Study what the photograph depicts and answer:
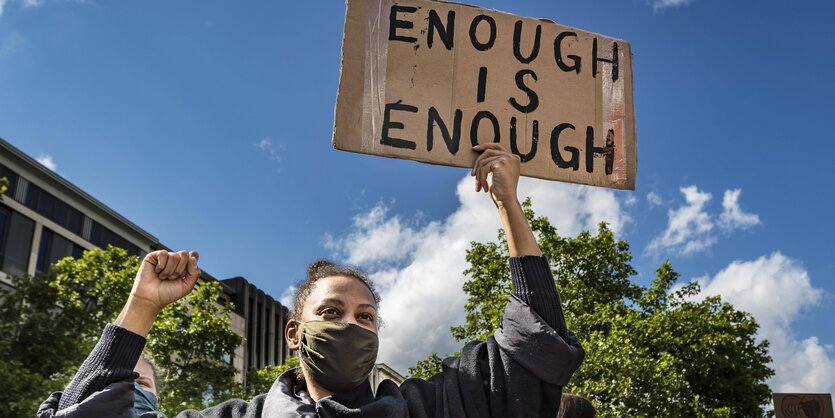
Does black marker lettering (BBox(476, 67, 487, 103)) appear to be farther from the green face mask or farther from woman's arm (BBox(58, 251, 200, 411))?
woman's arm (BBox(58, 251, 200, 411))

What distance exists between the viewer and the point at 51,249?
3750cm

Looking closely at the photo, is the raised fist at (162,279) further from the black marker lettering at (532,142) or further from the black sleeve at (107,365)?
the black marker lettering at (532,142)

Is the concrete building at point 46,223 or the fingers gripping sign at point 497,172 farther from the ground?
the concrete building at point 46,223

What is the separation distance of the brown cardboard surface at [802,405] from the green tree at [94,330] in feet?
45.7

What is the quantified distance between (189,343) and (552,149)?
778 inches

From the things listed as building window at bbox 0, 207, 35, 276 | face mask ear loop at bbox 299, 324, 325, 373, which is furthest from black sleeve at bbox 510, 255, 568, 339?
building window at bbox 0, 207, 35, 276

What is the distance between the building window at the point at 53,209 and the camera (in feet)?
120

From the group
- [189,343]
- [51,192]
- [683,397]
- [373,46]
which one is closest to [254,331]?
[51,192]

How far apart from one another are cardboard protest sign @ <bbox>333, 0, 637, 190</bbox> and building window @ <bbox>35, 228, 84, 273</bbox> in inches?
1441

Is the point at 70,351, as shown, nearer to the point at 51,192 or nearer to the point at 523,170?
the point at 523,170

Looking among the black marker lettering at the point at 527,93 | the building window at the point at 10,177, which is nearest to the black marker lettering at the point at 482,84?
the black marker lettering at the point at 527,93

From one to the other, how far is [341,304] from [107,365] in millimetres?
676

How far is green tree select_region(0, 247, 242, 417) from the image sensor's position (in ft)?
60.8

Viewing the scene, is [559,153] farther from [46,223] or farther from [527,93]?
[46,223]
